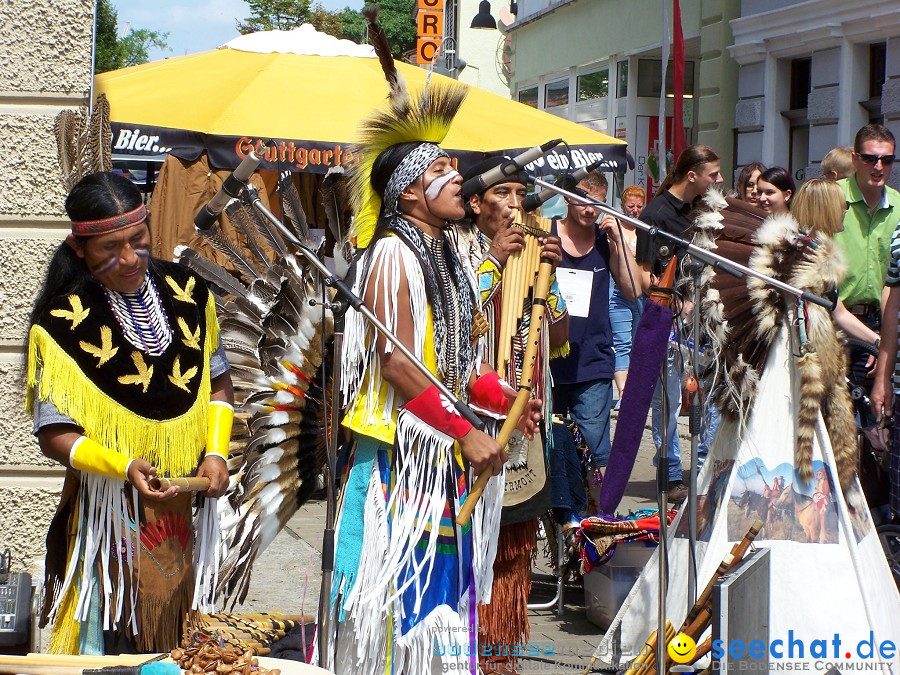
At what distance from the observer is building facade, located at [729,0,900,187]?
11.9m

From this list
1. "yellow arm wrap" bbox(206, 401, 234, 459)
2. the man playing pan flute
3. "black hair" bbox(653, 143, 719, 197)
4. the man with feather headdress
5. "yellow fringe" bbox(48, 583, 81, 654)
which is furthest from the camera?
"black hair" bbox(653, 143, 719, 197)

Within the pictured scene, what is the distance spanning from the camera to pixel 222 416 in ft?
11.0

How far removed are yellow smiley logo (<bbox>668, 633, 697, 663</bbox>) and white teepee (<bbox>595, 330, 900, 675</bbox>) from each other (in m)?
0.35

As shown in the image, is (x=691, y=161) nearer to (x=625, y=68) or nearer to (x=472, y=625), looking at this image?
(x=472, y=625)

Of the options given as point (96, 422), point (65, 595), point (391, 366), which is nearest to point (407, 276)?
point (391, 366)

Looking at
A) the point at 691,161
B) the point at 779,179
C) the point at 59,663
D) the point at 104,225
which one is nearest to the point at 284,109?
the point at 691,161

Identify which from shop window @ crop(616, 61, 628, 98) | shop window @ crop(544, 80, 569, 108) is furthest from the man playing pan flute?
shop window @ crop(544, 80, 569, 108)

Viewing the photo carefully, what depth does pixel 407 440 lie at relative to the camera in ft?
11.2

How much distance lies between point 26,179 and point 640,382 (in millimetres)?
2257

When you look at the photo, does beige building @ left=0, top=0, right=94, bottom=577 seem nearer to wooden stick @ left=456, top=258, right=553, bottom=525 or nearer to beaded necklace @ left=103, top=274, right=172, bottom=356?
beaded necklace @ left=103, top=274, right=172, bottom=356

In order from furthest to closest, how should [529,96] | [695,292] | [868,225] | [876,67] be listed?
[529,96] → [876,67] → [868,225] → [695,292]

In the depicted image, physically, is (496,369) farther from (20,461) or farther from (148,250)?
(20,461)

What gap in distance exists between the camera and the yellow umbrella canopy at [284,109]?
22.8 feet

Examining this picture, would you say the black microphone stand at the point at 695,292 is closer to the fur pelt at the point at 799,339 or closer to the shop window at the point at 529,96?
the fur pelt at the point at 799,339
